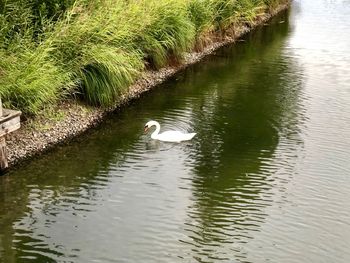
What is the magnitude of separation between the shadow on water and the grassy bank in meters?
0.78

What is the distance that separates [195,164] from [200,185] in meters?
0.76

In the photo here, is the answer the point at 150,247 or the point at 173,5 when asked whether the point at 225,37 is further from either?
the point at 150,247

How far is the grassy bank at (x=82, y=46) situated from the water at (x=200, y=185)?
82cm

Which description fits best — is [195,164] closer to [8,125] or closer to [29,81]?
[8,125]

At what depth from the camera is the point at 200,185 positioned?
857cm

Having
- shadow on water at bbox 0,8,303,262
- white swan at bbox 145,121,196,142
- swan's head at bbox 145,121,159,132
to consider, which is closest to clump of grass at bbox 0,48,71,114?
shadow on water at bbox 0,8,303,262

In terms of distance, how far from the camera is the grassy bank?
9844mm

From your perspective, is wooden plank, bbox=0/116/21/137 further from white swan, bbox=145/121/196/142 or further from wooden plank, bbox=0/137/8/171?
white swan, bbox=145/121/196/142

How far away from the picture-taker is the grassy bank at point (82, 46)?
388 inches

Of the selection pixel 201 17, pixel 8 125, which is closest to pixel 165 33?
pixel 201 17

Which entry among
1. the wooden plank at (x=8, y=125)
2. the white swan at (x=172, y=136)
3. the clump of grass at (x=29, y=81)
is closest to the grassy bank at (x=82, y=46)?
the clump of grass at (x=29, y=81)

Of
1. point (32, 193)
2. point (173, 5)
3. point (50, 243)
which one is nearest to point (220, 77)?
point (173, 5)

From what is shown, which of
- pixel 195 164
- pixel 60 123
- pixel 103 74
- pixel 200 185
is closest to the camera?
pixel 200 185

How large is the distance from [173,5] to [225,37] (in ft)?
14.0
